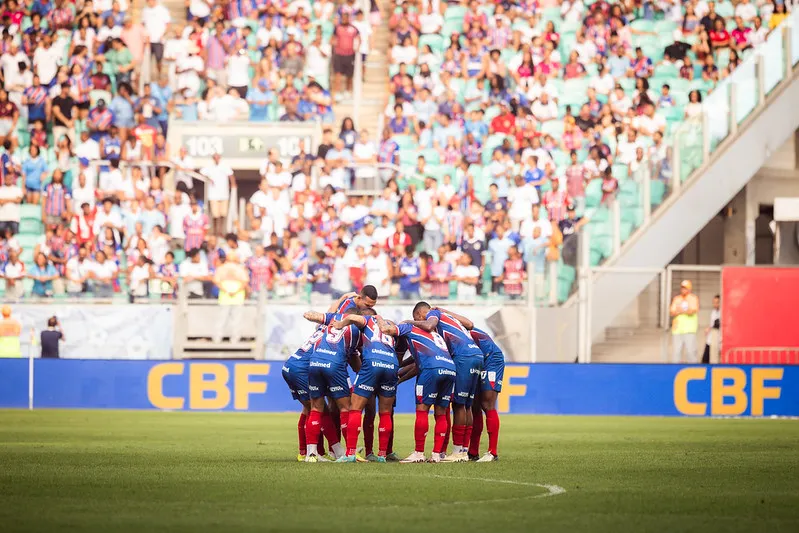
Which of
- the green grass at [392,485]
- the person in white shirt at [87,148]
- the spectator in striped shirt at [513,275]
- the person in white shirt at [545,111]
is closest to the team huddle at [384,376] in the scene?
the green grass at [392,485]

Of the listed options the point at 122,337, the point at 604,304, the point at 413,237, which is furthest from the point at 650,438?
the point at 122,337

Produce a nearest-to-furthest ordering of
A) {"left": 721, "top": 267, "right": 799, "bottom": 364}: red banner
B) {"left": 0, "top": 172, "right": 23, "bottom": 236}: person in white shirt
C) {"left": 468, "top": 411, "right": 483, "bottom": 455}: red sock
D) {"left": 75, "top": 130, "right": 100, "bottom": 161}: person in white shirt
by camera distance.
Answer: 1. {"left": 468, "top": 411, "right": 483, "bottom": 455}: red sock
2. {"left": 721, "top": 267, "right": 799, "bottom": 364}: red banner
3. {"left": 0, "top": 172, "right": 23, "bottom": 236}: person in white shirt
4. {"left": 75, "top": 130, "right": 100, "bottom": 161}: person in white shirt

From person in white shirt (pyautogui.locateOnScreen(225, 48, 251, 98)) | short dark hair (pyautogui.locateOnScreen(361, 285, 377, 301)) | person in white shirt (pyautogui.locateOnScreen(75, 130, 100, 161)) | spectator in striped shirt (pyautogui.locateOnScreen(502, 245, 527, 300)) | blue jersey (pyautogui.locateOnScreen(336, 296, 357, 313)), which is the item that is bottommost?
blue jersey (pyautogui.locateOnScreen(336, 296, 357, 313))

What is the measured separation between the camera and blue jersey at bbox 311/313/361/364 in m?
14.5

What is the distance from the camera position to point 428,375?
1452 cm

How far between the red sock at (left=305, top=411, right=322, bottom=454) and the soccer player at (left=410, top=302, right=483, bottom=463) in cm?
140

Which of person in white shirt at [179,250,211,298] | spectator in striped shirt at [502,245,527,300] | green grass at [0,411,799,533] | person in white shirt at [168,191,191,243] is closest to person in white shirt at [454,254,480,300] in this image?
spectator in striped shirt at [502,245,527,300]

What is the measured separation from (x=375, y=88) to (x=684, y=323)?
1108cm

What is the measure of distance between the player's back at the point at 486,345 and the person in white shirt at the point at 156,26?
1865cm

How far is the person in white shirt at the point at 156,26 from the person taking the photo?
32.3 metres

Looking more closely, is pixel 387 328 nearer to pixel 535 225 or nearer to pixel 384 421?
pixel 384 421

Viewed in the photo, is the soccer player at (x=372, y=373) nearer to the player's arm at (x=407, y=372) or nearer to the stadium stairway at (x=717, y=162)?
the player's arm at (x=407, y=372)

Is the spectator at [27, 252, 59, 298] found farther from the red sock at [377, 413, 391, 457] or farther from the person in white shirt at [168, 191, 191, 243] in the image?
the red sock at [377, 413, 391, 457]

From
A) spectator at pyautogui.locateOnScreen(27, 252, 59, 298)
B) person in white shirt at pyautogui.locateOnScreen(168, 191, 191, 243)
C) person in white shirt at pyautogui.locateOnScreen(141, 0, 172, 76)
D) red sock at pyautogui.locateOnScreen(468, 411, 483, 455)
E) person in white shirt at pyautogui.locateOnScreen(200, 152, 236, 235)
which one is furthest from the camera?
person in white shirt at pyautogui.locateOnScreen(141, 0, 172, 76)
